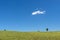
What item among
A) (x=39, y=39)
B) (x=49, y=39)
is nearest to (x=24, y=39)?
(x=39, y=39)

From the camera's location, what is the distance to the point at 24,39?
45.2m

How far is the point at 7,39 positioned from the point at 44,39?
35.3ft

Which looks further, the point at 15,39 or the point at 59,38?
the point at 59,38

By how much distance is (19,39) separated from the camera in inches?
1748

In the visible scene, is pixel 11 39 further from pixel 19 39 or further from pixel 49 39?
pixel 49 39

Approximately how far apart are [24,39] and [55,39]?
949cm

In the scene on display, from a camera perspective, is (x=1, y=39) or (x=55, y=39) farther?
(x=55, y=39)

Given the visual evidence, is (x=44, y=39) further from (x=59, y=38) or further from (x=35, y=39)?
(x=59, y=38)

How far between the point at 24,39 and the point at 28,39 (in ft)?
4.19

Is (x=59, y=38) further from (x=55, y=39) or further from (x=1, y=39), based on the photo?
(x=1, y=39)

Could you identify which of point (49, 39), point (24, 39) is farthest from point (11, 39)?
point (49, 39)

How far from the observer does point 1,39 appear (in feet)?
142

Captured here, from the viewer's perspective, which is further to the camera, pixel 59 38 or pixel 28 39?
pixel 59 38

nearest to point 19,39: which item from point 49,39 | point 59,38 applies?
point 49,39
